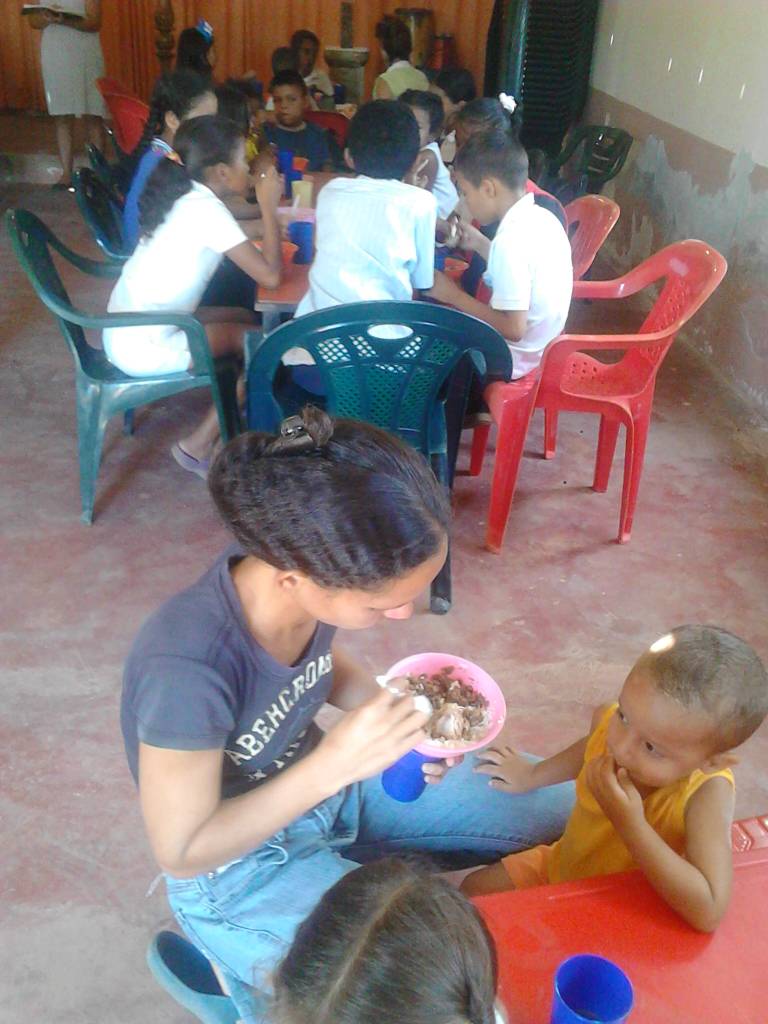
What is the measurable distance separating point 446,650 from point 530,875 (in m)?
1.10

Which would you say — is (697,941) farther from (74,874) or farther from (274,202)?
(274,202)

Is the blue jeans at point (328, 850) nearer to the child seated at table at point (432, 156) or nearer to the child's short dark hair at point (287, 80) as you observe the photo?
the child seated at table at point (432, 156)

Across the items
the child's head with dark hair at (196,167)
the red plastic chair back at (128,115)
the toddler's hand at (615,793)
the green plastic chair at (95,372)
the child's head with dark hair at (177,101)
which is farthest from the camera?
the red plastic chair back at (128,115)

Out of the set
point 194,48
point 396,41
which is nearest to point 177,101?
point 194,48

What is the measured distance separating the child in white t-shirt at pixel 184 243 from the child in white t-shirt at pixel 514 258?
596 millimetres

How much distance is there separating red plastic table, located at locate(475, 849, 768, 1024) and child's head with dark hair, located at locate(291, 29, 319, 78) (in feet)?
21.4

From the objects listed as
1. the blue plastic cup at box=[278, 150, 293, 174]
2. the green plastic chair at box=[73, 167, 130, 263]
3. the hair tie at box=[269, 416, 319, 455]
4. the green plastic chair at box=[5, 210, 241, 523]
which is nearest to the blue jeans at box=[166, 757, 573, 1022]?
the hair tie at box=[269, 416, 319, 455]

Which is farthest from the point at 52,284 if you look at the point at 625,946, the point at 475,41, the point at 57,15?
the point at 475,41

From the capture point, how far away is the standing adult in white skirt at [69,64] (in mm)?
6277

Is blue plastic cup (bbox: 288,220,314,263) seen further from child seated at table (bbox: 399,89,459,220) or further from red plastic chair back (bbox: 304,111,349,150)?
Result: red plastic chair back (bbox: 304,111,349,150)

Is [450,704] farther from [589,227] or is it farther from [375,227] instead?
[589,227]

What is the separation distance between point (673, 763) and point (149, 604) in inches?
67.5

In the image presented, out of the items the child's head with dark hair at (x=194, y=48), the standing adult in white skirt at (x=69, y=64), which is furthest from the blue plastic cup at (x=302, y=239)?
the standing adult in white skirt at (x=69, y=64)

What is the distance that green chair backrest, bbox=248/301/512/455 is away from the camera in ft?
7.38
